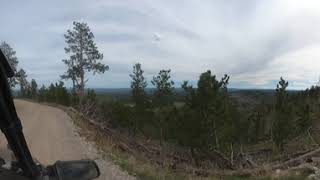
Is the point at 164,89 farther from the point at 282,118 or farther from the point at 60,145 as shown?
the point at 60,145

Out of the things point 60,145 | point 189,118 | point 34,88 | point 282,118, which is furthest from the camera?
point 34,88

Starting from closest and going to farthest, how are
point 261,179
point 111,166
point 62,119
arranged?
point 111,166 < point 261,179 < point 62,119

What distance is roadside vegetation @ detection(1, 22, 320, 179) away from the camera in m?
38.8

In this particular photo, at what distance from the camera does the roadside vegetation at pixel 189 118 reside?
38844mm

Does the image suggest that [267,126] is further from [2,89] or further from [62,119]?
[2,89]

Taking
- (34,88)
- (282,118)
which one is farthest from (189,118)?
(34,88)

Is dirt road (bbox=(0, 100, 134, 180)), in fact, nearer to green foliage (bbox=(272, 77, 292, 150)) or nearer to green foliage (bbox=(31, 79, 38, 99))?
green foliage (bbox=(272, 77, 292, 150))

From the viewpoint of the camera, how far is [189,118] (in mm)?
49750

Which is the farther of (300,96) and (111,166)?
(300,96)

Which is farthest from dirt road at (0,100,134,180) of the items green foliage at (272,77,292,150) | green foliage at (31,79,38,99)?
green foliage at (31,79,38,99)

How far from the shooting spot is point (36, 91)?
303ft

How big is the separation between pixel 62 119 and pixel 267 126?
49.5 meters

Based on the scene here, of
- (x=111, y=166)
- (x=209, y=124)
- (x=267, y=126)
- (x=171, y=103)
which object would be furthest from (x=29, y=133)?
(x=267, y=126)

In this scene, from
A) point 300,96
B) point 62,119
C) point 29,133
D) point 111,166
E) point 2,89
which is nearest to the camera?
point 2,89
